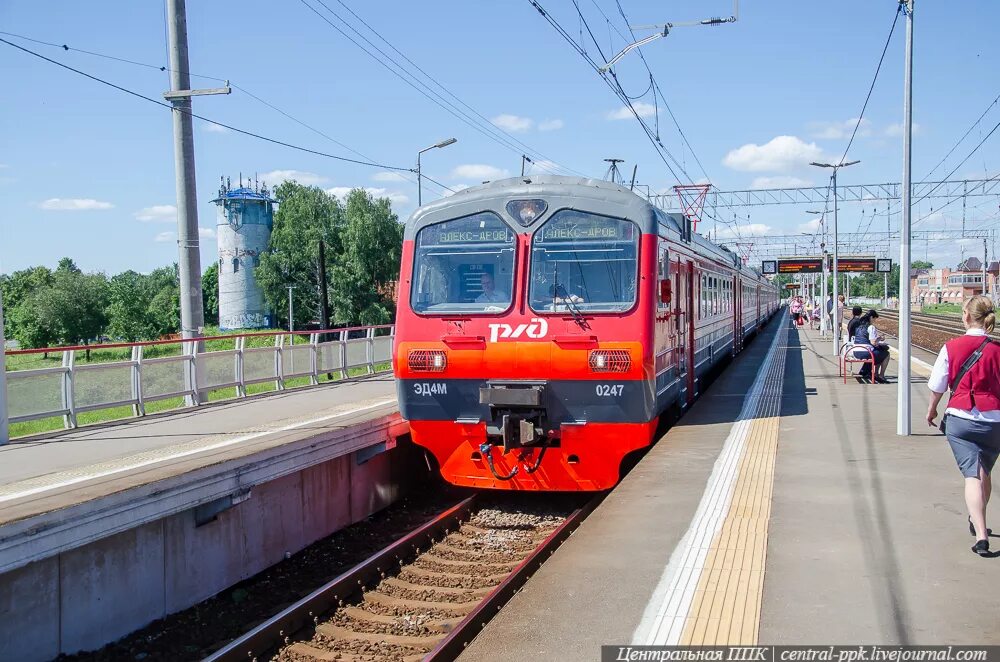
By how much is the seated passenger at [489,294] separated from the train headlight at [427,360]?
74 cm

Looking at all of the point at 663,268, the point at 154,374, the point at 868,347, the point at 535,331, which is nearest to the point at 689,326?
the point at 663,268

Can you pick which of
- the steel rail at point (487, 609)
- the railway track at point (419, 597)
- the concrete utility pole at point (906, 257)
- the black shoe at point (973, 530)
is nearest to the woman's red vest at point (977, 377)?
the black shoe at point (973, 530)

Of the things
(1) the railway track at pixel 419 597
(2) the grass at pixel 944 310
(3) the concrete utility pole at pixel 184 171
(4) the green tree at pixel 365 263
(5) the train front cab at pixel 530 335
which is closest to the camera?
(1) the railway track at pixel 419 597

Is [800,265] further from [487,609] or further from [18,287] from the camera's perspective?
[18,287]

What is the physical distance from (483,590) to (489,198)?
4.19m

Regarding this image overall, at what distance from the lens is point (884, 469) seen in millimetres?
8164

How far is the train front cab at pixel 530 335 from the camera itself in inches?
342

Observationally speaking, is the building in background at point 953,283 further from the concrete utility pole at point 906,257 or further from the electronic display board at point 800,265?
the concrete utility pole at point 906,257

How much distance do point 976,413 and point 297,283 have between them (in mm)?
70844

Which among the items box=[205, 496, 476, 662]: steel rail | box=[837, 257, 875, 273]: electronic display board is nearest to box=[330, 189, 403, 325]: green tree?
box=[837, 257, 875, 273]: electronic display board

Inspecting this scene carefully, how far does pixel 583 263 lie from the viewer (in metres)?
9.06

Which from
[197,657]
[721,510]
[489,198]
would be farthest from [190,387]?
[721,510]

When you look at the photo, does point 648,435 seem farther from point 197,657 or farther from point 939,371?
point 197,657

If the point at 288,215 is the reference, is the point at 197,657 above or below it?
below
